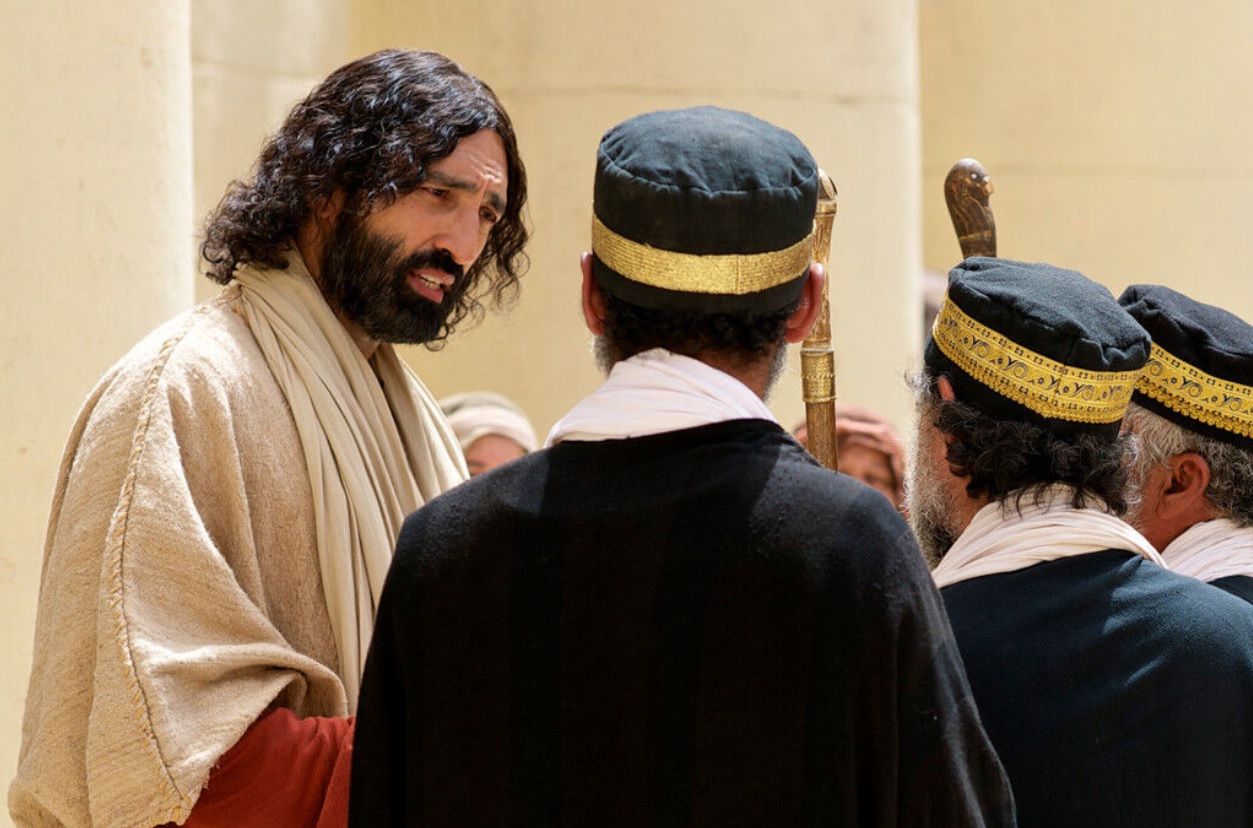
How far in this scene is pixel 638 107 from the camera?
6.36 metres

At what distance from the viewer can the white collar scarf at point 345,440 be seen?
2.84m

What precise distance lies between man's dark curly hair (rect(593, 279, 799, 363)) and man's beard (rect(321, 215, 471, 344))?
3.23 ft

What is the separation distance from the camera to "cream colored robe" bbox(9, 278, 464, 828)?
2566 mm

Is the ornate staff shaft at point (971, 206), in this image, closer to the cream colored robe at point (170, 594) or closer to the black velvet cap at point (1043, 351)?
the black velvet cap at point (1043, 351)

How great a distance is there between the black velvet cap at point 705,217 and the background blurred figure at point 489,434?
358 cm

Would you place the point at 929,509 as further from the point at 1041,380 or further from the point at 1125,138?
the point at 1125,138

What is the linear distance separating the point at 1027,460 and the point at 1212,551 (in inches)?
22.6

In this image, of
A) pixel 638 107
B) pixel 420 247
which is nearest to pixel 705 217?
pixel 420 247

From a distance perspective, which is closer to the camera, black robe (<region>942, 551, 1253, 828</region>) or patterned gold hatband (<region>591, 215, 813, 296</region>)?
patterned gold hatband (<region>591, 215, 813, 296</region>)

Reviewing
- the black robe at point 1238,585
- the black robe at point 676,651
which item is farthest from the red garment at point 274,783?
the black robe at point 1238,585

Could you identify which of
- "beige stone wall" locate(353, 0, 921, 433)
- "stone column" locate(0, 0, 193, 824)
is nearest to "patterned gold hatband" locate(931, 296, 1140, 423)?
"stone column" locate(0, 0, 193, 824)

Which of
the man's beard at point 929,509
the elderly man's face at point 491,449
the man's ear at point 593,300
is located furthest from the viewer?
the elderly man's face at point 491,449

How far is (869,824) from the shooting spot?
207 cm

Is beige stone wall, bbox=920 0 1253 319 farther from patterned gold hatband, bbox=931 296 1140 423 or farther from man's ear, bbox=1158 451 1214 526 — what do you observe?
patterned gold hatband, bbox=931 296 1140 423
